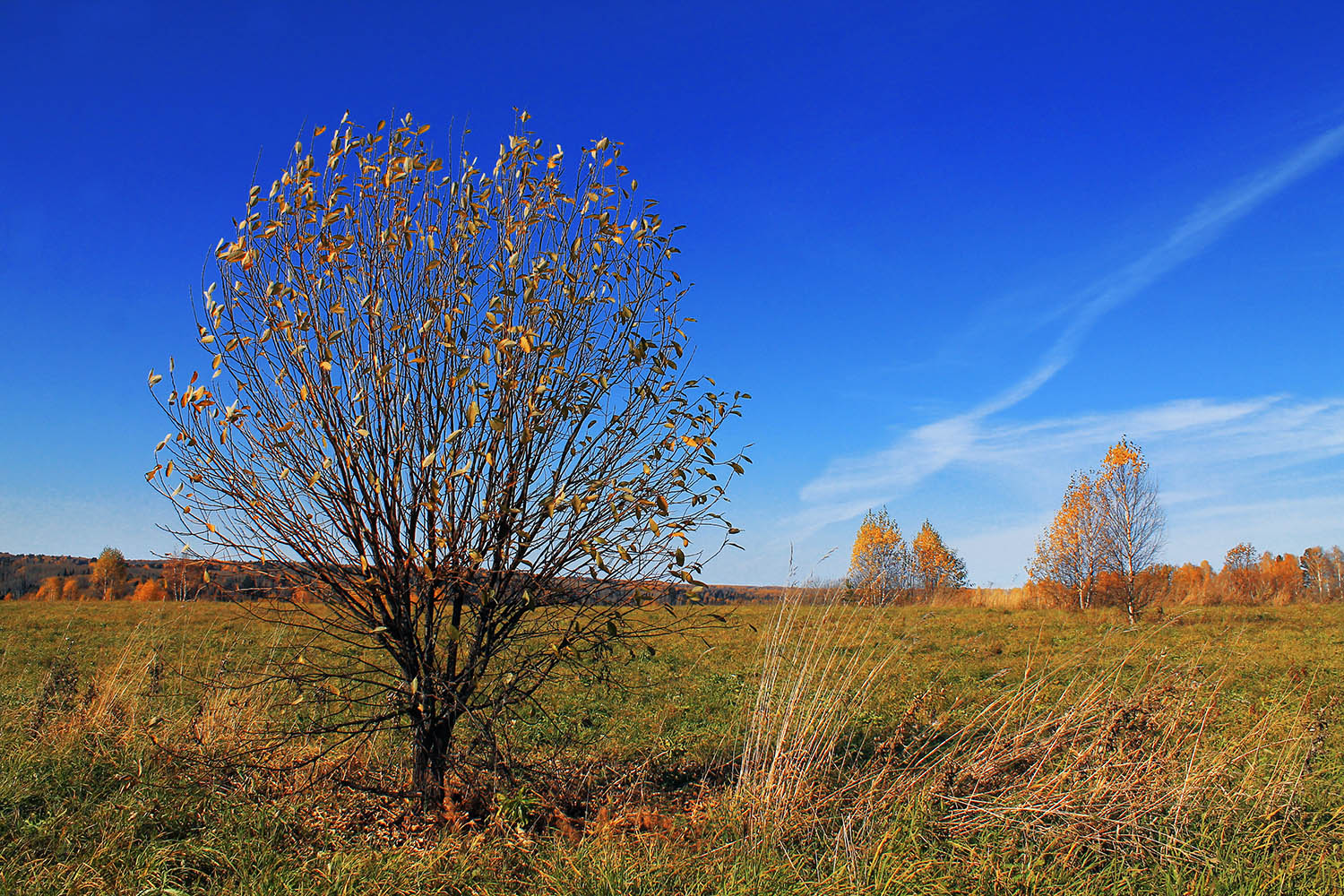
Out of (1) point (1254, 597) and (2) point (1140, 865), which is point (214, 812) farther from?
(1) point (1254, 597)

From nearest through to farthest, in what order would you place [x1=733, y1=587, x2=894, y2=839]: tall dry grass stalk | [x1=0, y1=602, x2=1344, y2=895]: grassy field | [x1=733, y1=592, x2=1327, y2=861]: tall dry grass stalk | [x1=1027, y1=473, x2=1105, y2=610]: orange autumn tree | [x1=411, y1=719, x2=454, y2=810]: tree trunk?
[x1=0, y1=602, x2=1344, y2=895]: grassy field < [x1=733, y1=592, x2=1327, y2=861]: tall dry grass stalk < [x1=733, y1=587, x2=894, y2=839]: tall dry grass stalk < [x1=411, y1=719, x2=454, y2=810]: tree trunk < [x1=1027, y1=473, x2=1105, y2=610]: orange autumn tree

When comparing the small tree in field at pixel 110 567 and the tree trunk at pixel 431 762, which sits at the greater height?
the small tree in field at pixel 110 567

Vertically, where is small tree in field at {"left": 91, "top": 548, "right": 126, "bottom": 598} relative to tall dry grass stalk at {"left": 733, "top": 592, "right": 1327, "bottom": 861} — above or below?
above

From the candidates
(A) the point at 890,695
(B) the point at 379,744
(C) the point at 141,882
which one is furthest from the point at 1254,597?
(C) the point at 141,882

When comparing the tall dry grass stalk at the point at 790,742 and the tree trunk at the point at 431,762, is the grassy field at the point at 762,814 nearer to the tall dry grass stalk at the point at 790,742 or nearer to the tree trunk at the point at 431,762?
the tall dry grass stalk at the point at 790,742

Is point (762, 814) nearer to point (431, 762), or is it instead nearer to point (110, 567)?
point (431, 762)

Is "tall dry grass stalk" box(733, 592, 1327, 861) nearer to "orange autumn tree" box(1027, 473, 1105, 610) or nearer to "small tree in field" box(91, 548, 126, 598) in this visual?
"orange autumn tree" box(1027, 473, 1105, 610)

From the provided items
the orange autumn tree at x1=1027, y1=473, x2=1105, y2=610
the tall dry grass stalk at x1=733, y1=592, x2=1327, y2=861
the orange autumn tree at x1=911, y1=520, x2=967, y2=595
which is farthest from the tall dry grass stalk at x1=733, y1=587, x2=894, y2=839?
the orange autumn tree at x1=911, y1=520, x2=967, y2=595

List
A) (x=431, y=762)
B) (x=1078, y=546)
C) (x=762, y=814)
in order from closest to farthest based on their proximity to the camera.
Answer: (x=762, y=814) < (x=431, y=762) < (x=1078, y=546)

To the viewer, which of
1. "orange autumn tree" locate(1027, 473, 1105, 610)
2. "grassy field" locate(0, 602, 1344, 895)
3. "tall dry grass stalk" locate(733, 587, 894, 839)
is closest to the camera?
"grassy field" locate(0, 602, 1344, 895)

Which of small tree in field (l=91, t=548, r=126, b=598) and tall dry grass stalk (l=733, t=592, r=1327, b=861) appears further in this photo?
small tree in field (l=91, t=548, r=126, b=598)

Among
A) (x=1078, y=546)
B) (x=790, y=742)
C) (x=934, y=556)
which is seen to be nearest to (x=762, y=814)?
(x=790, y=742)

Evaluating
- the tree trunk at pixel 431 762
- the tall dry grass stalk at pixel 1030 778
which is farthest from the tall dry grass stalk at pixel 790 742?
the tree trunk at pixel 431 762

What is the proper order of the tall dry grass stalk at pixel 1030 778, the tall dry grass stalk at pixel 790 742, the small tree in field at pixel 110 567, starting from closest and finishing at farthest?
the tall dry grass stalk at pixel 1030 778
the tall dry grass stalk at pixel 790 742
the small tree in field at pixel 110 567
